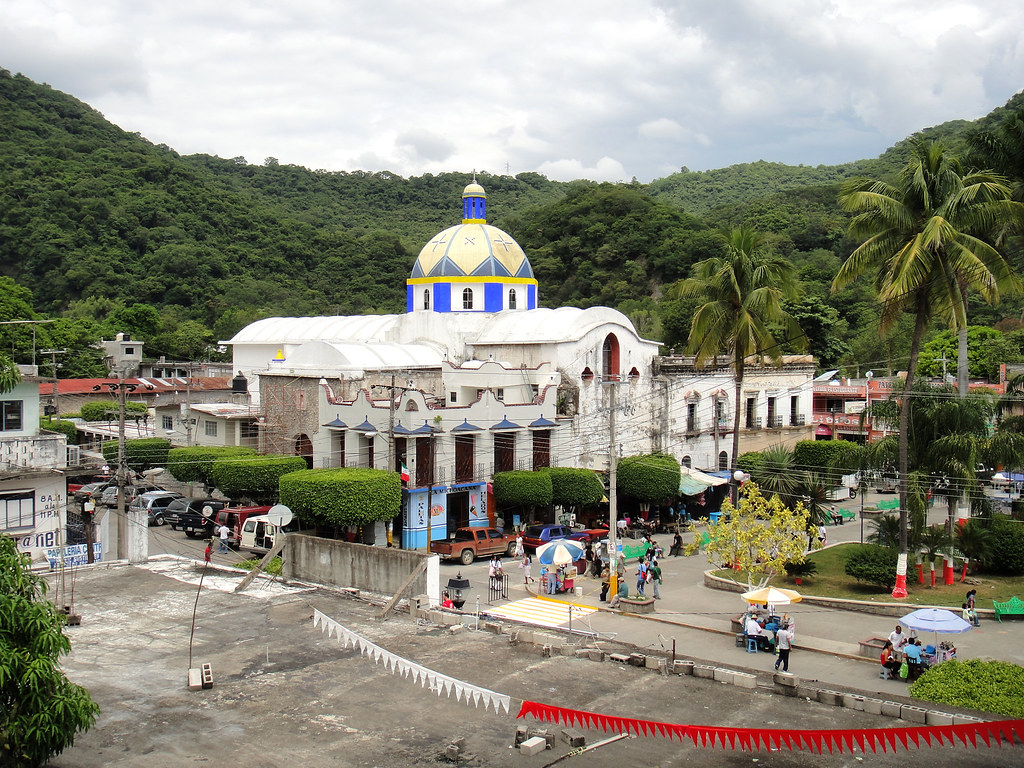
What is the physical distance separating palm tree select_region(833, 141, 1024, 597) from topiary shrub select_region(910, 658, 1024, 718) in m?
9.15

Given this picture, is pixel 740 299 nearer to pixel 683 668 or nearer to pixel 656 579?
pixel 656 579

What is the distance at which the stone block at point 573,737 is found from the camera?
46.6ft

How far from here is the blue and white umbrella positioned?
84.8ft

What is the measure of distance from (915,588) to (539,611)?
1101 centimetres

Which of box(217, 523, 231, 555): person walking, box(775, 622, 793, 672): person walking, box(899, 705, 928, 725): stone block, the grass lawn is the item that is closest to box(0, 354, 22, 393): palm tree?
box(217, 523, 231, 555): person walking

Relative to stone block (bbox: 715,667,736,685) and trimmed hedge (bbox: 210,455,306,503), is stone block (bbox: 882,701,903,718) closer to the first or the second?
stone block (bbox: 715,667,736,685)

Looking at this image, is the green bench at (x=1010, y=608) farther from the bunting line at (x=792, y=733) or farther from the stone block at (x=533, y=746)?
the stone block at (x=533, y=746)

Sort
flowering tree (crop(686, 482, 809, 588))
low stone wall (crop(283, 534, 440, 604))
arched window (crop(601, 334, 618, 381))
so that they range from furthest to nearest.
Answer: arched window (crop(601, 334, 618, 381)), flowering tree (crop(686, 482, 809, 588)), low stone wall (crop(283, 534, 440, 604))

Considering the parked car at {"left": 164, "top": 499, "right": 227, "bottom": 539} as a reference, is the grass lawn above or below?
below

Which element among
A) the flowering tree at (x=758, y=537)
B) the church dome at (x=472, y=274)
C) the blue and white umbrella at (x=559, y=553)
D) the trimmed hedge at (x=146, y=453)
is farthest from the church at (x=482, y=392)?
the flowering tree at (x=758, y=537)

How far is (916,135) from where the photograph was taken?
86.3ft

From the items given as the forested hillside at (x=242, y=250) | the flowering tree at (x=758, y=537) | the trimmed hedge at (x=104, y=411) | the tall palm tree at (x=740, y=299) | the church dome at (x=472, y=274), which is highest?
the forested hillside at (x=242, y=250)

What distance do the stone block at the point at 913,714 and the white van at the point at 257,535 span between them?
73.1 ft

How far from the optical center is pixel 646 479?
3656 centimetres
